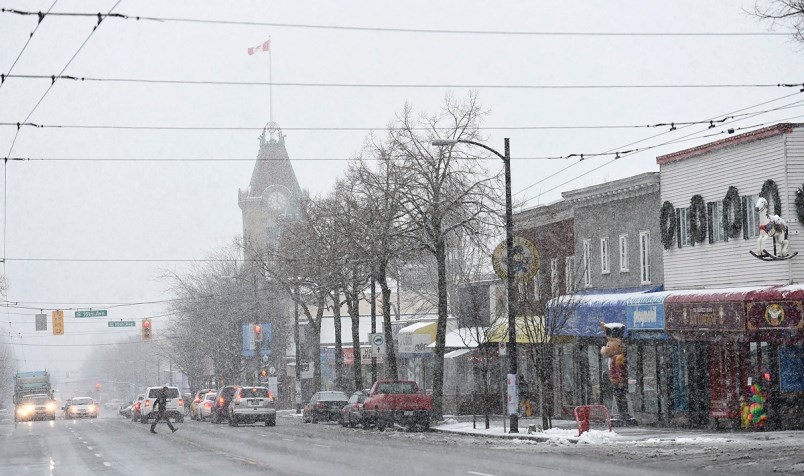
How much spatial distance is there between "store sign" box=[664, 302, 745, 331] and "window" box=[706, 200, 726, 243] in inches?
98.8

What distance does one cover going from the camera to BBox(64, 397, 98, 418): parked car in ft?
267

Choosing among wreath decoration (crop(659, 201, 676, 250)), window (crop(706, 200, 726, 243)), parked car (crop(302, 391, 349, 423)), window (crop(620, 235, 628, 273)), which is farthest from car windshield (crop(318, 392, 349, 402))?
window (crop(706, 200, 726, 243))

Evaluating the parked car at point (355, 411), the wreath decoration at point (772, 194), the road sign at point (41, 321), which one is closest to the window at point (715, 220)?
the wreath decoration at point (772, 194)

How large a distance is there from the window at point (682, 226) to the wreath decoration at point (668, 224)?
18 cm

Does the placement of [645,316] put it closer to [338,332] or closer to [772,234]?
[772,234]

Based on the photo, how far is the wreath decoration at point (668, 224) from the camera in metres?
37.0

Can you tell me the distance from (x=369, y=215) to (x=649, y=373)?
45.7 ft

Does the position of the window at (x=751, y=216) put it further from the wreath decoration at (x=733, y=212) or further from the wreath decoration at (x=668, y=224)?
the wreath decoration at (x=668, y=224)

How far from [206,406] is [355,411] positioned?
20729 mm

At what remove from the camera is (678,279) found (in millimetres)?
36812

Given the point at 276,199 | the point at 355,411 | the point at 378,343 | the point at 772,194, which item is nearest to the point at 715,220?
the point at 772,194

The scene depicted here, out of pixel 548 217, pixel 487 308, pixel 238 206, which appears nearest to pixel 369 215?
pixel 548 217

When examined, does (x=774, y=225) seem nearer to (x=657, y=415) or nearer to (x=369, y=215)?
(x=657, y=415)

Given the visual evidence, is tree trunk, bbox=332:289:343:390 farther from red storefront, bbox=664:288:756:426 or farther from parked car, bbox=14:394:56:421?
red storefront, bbox=664:288:756:426
